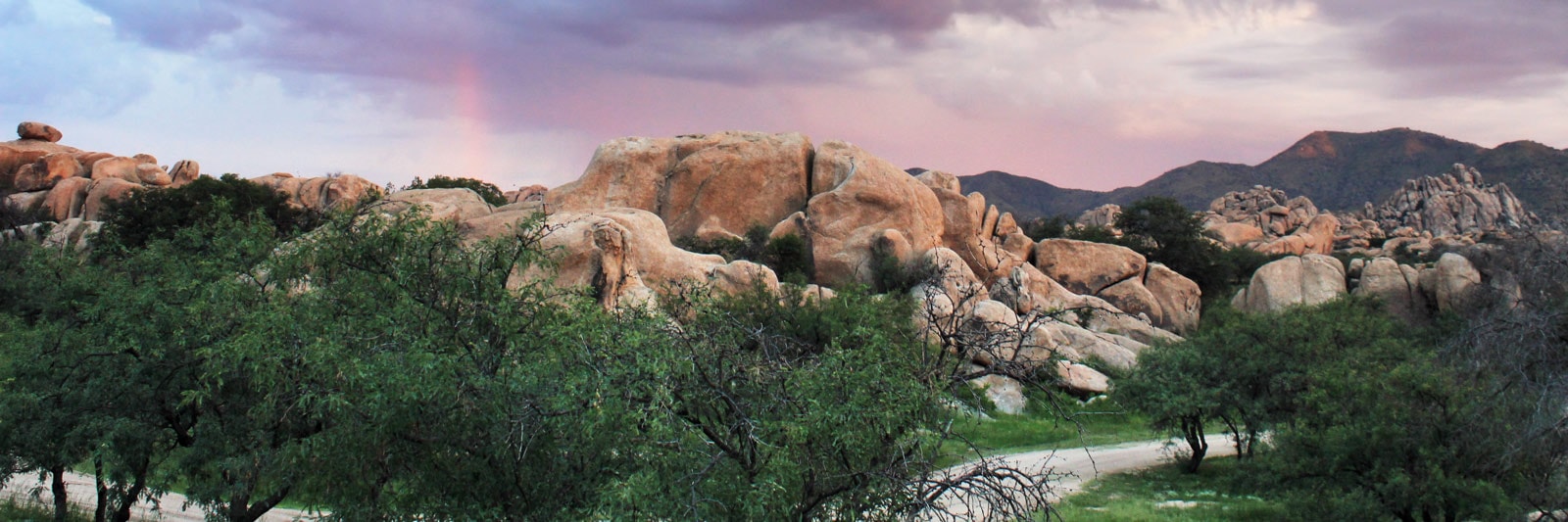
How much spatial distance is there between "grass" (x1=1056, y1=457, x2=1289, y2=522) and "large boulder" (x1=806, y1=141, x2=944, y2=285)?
29.0 metres

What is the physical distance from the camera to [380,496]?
1110cm

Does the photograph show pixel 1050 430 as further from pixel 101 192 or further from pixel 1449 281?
pixel 101 192

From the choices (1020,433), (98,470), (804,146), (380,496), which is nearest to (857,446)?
(380,496)

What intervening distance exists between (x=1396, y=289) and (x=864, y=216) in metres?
28.8

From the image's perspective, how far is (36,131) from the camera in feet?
290

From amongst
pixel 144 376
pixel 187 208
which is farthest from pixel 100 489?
pixel 187 208

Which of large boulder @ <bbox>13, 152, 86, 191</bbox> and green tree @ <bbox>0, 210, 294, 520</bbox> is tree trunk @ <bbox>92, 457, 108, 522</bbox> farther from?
large boulder @ <bbox>13, 152, 86, 191</bbox>

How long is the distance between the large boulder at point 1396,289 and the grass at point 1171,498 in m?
37.7

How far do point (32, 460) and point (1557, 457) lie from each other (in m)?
22.5

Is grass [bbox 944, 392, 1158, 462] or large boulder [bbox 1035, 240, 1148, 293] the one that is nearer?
grass [bbox 944, 392, 1158, 462]

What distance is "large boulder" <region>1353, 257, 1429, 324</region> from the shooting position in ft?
192

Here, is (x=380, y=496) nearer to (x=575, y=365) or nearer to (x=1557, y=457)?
(x=575, y=365)

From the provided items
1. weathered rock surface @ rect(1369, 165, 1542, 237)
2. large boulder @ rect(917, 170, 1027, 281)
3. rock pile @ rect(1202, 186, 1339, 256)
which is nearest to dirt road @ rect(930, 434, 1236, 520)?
large boulder @ rect(917, 170, 1027, 281)

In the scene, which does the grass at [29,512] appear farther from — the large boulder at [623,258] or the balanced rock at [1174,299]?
the balanced rock at [1174,299]
